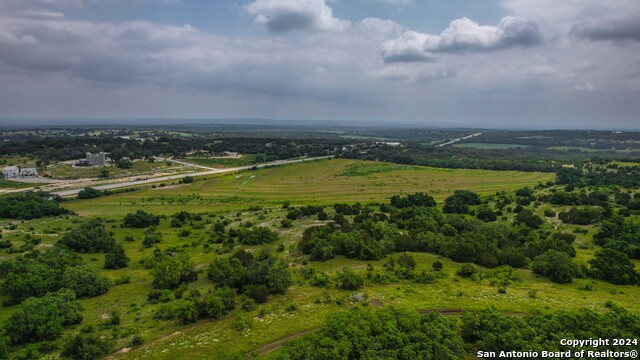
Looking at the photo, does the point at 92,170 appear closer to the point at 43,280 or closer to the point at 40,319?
the point at 43,280

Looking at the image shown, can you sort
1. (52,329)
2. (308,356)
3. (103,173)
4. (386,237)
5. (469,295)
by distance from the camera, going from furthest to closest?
(103,173) → (386,237) → (469,295) → (52,329) → (308,356)

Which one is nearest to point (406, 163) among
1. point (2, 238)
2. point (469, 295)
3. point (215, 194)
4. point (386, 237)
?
point (215, 194)

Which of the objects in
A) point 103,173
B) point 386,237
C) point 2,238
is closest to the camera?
point 386,237

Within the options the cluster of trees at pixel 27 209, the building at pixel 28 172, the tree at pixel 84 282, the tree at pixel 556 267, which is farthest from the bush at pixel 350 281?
the building at pixel 28 172

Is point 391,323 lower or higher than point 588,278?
higher

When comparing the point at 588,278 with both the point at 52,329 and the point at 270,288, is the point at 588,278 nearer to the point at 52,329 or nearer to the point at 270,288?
the point at 270,288

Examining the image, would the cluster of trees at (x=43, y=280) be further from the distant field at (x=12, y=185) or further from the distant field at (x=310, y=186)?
the distant field at (x=12, y=185)
